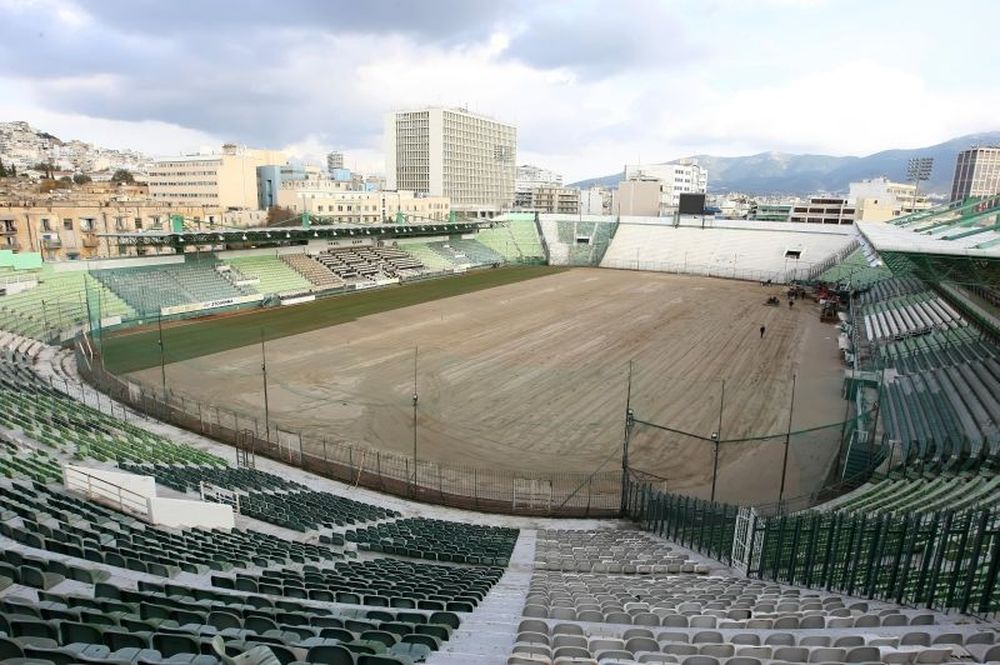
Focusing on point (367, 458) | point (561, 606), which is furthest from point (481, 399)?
point (561, 606)

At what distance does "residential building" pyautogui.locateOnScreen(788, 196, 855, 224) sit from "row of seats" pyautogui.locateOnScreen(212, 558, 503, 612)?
118 m

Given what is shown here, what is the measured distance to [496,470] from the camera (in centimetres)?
→ 1948

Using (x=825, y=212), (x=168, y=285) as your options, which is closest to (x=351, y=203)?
(x=168, y=285)

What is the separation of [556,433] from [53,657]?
61.9 feet

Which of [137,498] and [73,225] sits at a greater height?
[73,225]

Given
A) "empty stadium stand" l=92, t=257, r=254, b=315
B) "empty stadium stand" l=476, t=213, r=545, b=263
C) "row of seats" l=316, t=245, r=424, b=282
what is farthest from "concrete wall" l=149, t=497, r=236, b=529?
"empty stadium stand" l=476, t=213, r=545, b=263

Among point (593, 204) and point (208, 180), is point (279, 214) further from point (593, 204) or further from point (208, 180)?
point (593, 204)

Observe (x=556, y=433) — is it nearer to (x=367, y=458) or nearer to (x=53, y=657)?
(x=367, y=458)

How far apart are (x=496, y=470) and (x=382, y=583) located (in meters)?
10.4

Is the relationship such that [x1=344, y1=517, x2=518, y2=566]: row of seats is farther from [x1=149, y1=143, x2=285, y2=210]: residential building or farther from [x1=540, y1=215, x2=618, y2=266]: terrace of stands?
[x1=149, y1=143, x2=285, y2=210]: residential building

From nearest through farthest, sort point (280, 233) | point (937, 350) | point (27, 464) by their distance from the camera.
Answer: point (27, 464)
point (937, 350)
point (280, 233)

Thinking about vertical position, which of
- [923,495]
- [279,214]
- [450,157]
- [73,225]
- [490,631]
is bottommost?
[923,495]

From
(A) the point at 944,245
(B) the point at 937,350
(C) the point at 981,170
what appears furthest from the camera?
(C) the point at 981,170

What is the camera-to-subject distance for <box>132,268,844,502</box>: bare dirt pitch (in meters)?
20.5
